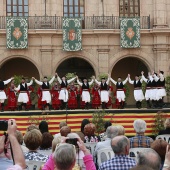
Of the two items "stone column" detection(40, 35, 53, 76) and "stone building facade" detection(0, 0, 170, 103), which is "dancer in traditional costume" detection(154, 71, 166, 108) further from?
"stone column" detection(40, 35, 53, 76)

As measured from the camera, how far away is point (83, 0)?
29.9m

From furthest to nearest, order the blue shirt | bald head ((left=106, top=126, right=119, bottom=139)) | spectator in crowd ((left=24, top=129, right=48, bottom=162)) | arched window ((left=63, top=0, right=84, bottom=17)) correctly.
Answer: arched window ((left=63, top=0, right=84, bottom=17)) < bald head ((left=106, top=126, right=119, bottom=139)) < spectator in crowd ((left=24, top=129, right=48, bottom=162)) < the blue shirt

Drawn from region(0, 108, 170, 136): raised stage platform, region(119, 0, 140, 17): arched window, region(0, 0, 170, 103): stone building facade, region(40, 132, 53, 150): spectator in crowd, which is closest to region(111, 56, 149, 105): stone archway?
region(0, 0, 170, 103): stone building facade

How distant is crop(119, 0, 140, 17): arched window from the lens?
30.1 metres

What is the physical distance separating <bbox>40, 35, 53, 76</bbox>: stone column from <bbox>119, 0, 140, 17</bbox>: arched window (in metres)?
5.20

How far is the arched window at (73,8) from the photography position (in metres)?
29.8

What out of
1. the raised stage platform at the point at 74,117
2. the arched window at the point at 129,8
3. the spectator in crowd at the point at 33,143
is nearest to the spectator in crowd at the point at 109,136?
the spectator in crowd at the point at 33,143

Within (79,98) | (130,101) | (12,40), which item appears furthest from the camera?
(130,101)

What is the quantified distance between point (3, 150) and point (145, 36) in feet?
82.1

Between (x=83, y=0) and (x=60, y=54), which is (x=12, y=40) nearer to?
(x=60, y=54)

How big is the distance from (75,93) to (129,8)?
9.77 m

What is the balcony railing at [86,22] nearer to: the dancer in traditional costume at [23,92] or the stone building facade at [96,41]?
the stone building facade at [96,41]

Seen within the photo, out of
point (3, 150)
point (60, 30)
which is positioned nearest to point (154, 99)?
point (60, 30)

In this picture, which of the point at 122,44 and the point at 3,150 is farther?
the point at 122,44
